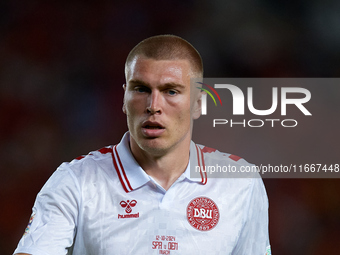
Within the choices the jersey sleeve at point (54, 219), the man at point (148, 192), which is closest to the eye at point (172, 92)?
the man at point (148, 192)

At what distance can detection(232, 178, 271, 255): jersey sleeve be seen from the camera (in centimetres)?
279

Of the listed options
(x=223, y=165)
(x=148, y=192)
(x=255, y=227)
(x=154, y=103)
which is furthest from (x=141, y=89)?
(x=255, y=227)

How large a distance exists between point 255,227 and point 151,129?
2.77ft

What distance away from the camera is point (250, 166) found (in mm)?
2994

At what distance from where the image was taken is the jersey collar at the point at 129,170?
2.62 metres

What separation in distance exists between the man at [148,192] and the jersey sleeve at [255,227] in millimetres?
12

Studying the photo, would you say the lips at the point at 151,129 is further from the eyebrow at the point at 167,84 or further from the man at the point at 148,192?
the eyebrow at the point at 167,84

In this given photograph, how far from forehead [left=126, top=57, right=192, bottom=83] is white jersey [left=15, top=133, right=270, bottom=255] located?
0.40 metres

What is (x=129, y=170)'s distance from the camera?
264cm

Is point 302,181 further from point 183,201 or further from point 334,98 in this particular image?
point 183,201

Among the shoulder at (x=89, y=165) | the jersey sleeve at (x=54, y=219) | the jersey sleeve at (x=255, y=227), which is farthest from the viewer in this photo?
the jersey sleeve at (x=255, y=227)

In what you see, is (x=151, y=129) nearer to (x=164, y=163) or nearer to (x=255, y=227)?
(x=164, y=163)

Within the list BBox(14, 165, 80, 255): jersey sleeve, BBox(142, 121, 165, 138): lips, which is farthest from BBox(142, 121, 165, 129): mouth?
BBox(14, 165, 80, 255): jersey sleeve

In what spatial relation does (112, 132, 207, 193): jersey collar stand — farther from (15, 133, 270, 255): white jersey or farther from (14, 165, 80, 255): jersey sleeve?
(14, 165, 80, 255): jersey sleeve
